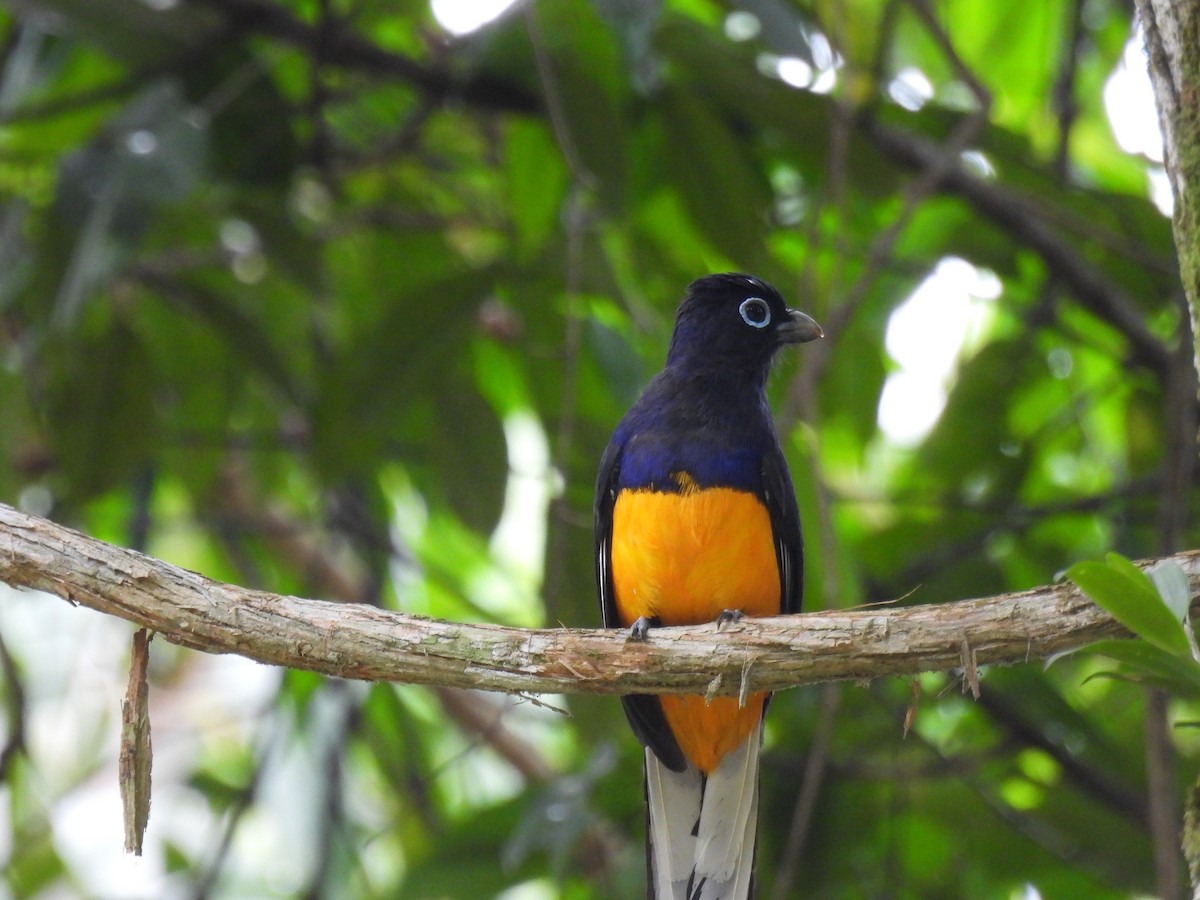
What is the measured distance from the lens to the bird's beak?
4.49 metres

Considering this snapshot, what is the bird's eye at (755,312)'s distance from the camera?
4473 millimetres

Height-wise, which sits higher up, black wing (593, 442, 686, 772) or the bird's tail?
black wing (593, 442, 686, 772)

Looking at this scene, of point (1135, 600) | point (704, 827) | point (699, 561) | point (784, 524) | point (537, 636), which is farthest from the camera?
point (704, 827)

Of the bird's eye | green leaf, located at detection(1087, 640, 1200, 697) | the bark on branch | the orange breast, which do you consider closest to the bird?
the orange breast

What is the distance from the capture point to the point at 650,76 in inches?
165

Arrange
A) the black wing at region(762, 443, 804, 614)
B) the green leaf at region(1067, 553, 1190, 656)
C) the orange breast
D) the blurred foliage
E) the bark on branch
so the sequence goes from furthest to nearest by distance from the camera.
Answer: the blurred foliage, the black wing at region(762, 443, 804, 614), the orange breast, the bark on branch, the green leaf at region(1067, 553, 1190, 656)

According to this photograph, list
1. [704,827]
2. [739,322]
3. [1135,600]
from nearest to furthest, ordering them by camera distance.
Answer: [1135,600]
[704,827]
[739,322]

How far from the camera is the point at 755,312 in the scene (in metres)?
4.51

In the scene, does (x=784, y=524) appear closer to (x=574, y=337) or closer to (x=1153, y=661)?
(x=574, y=337)

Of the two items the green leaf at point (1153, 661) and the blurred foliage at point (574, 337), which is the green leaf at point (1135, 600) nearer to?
the green leaf at point (1153, 661)

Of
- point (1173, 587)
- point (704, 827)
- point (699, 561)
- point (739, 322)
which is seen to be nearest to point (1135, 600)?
point (1173, 587)

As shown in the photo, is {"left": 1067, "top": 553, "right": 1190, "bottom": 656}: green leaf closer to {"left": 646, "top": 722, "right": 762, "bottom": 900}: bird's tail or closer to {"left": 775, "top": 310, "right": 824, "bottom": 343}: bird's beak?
{"left": 646, "top": 722, "right": 762, "bottom": 900}: bird's tail

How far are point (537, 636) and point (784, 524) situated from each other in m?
1.35

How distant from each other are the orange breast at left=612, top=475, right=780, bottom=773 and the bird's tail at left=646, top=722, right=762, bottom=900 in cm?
33
